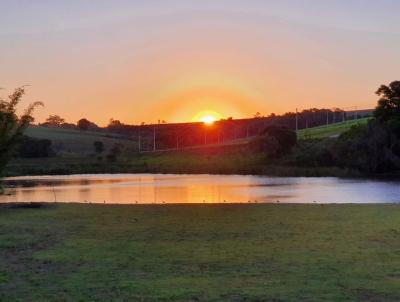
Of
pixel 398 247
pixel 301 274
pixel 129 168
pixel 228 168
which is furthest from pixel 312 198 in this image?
pixel 129 168

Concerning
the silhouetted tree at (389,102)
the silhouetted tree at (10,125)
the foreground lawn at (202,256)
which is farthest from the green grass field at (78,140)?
the silhouetted tree at (10,125)

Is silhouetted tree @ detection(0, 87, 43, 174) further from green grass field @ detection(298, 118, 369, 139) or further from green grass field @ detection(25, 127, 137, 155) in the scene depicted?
green grass field @ detection(25, 127, 137, 155)

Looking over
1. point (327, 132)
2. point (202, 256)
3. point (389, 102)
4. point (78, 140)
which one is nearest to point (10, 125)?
point (202, 256)

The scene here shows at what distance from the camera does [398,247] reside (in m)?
13.6

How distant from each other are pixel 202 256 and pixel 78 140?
125249 mm

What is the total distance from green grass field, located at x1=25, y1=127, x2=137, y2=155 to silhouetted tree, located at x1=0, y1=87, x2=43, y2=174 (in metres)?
104

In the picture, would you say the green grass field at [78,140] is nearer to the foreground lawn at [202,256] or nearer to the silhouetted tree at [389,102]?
the silhouetted tree at [389,102]

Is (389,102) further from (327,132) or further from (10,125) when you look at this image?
(10,125)

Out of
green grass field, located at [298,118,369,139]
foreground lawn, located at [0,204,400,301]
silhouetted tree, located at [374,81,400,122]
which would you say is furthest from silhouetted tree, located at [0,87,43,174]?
green grass field, located at [298,118,369,139]

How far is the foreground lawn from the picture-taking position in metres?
A: 9.77

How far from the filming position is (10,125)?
11086mm

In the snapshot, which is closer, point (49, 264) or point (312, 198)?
point (49, 264)

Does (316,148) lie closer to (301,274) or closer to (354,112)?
(301,274)

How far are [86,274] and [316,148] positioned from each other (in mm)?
75479
